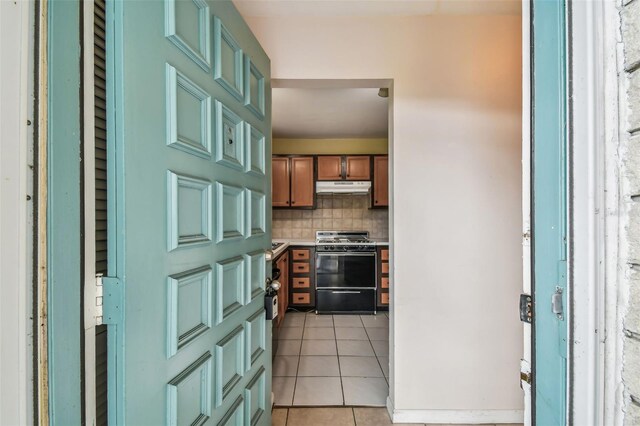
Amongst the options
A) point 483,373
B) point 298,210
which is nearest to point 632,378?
point 483,373

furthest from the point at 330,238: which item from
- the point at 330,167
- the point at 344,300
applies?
the point at 330,167

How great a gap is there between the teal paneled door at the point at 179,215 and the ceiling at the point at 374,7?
695 millimetres

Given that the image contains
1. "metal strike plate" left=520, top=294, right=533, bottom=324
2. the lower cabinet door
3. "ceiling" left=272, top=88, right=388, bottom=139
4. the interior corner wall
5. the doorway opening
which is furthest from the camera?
the lower cabinet door

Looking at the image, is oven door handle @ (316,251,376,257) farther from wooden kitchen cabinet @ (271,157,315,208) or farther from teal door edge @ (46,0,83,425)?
teal door edge @ (46,0,83,425)

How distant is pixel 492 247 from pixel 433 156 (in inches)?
25.0

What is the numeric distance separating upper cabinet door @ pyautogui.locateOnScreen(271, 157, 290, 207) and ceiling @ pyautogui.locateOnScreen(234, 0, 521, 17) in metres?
2.78

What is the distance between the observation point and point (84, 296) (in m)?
0.62

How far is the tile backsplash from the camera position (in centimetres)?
473

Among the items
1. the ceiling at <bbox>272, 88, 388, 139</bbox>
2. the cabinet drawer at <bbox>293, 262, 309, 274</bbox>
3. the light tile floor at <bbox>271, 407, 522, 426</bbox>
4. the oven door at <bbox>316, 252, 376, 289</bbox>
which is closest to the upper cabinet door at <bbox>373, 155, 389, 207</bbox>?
the ceiling at <bbox>272, 88, 388, 139</bbox>

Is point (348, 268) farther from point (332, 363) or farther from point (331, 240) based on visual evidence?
point (332, 363)

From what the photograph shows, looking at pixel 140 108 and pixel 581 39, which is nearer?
pixel 581 39

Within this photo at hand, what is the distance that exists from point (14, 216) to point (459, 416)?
221cm

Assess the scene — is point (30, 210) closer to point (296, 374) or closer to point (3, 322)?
point (3, 322)

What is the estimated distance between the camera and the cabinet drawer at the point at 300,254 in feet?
13.9
